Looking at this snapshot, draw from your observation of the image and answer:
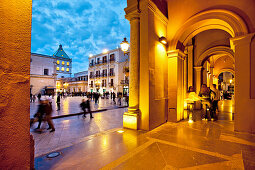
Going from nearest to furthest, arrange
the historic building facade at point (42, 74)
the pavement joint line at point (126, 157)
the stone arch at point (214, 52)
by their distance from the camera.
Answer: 1. the pavement joint line at point (126, 157)
2. the stone arch at point (214, 52)
3. the historic building facade at point (42, 74)

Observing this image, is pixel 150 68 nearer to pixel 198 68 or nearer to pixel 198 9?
pixel 198 9

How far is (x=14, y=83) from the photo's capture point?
165 centimetres

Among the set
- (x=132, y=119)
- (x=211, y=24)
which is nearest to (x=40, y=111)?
(x=132, y=119)

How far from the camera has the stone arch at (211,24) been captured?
4.33 m

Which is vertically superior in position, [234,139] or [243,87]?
[243,87]

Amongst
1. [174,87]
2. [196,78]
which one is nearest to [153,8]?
[174,87]

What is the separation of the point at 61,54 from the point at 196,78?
61571 millimetres

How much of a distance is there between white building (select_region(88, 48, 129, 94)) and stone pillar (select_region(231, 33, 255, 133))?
2460cm

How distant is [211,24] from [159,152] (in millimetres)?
6080

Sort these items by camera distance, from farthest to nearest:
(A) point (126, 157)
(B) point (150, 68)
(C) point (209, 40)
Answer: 1. (C) point (209, 40)
2. (B) point (150, 68)
3. (A) point (126, 157)

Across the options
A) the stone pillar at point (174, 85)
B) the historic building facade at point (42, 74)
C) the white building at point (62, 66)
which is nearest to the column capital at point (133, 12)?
the stone pillar at point (174, 85)

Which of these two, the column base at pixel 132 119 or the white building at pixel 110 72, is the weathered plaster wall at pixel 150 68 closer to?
the column base at pixel 132 119

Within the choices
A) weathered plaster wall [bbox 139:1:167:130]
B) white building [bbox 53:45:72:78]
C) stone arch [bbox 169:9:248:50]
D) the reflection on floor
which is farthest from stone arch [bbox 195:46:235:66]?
white building [bbox 53:45:72:78]

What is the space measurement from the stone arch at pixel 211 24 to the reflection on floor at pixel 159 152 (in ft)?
13.1
